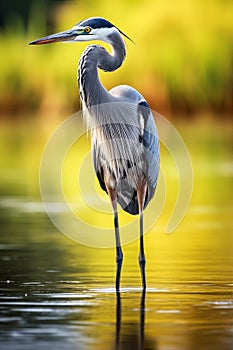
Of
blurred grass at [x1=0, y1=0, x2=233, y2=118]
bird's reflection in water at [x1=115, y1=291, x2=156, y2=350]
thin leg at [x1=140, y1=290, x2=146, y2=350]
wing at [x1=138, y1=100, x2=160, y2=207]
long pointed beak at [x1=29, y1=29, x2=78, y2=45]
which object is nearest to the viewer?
bird's reflection in water at [x1=115, y1=291, x2=156, y2=350]

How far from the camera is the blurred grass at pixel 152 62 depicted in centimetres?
4122

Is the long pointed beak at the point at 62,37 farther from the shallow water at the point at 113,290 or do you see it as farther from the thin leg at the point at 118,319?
the thin leg at the point at 118,319

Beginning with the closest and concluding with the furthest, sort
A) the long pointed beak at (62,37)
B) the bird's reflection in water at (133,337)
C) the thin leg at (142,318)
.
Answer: the bird's reflection in water at (133,337) < the thin leg at (142,318) < the long pointed beak at (62,37)

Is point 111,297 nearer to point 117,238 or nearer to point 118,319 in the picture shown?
point 118,319

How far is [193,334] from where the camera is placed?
7.23m

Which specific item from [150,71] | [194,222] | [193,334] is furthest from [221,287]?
[150,71]

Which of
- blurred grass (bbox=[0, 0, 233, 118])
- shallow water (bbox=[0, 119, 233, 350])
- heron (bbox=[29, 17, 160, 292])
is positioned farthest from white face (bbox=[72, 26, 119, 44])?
blurred grass (bbox=[0, 0, 233, 118])

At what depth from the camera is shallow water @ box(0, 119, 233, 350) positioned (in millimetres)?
7180

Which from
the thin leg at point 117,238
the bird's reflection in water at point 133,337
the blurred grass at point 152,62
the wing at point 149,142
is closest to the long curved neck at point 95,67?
the wing at point 149,142

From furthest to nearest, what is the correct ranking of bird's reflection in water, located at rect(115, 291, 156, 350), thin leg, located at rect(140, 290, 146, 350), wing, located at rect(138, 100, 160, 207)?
wing, located at rect(138, 100, 160, 207)
thin leg, located at rect(140, 290, 146, 350)
bird's reflection in water, located at rect(115, 291, 156, 350)

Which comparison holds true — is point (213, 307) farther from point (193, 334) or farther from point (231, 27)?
point (231, 27)

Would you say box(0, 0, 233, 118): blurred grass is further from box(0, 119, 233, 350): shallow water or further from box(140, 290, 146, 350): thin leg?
box(140, 290, 146, 350): thin leg

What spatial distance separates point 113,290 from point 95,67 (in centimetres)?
152

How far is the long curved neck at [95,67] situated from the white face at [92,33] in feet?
0.15
